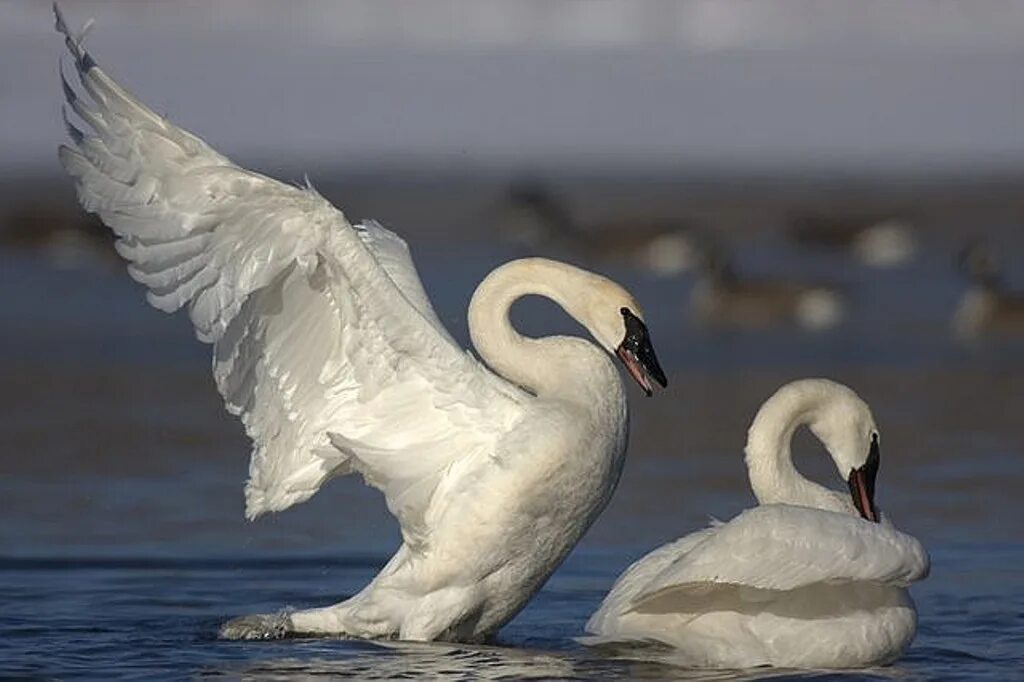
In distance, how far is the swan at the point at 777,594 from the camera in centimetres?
812

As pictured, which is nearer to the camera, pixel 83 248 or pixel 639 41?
pixel 83 248

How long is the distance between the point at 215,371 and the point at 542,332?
717 cm

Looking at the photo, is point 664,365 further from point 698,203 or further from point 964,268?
point 698,203

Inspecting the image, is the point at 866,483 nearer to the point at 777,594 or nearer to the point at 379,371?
the point at 777,594

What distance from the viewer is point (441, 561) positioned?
8.90 meters

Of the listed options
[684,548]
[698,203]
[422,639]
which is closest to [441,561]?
[422,639]

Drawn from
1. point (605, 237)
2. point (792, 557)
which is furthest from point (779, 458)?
point (605, 237)

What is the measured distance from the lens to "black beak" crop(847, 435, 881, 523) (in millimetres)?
9266

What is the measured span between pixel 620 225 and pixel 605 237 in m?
0.40

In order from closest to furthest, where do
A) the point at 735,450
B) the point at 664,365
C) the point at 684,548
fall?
1. the point at 684,548
2. the point at 735,450
3. the point at 664,365

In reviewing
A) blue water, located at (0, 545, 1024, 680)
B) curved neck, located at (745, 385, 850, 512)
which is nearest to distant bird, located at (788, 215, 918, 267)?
blue water, located at (0, 545, 1024, 680)

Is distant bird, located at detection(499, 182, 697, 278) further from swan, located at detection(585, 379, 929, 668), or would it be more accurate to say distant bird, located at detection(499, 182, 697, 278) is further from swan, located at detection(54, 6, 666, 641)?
swan, located at detection(585, 379, 929, 668)

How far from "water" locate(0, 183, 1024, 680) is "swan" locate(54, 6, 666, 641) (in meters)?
0.32

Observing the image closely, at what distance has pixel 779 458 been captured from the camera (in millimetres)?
9227
